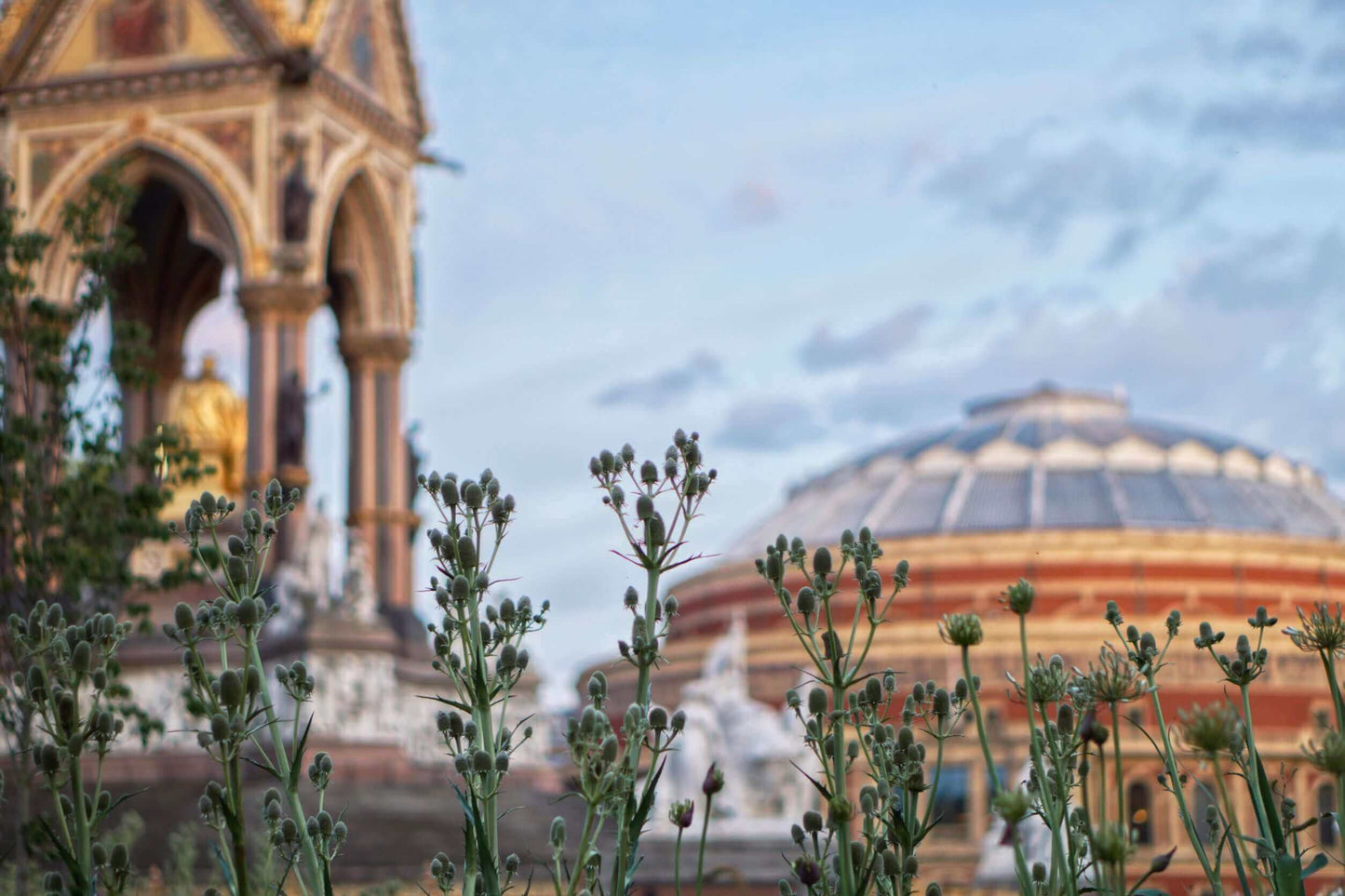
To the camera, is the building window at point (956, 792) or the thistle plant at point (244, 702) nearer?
the thistle plant at point (244, 702)

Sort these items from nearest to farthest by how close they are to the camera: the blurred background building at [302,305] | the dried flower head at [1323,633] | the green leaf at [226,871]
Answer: the green leaf at [226,871]
the dried flower head at [1323,633]
the blurred background building at [302,305]

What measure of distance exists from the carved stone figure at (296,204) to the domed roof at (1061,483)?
1240 inches

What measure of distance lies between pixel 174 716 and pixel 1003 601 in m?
18.5

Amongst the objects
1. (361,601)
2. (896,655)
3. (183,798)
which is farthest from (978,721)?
(896,655)

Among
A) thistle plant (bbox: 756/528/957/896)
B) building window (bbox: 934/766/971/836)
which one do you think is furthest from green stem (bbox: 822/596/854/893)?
building window (bbox: 934/766/971/836)

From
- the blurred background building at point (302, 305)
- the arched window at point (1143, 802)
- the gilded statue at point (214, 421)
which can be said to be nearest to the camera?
the blurred background building at point (302, 305)

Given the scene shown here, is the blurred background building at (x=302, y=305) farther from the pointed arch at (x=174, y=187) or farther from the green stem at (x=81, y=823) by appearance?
the green stem at (x=81, y=823)

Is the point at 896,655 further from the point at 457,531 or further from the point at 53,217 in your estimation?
the point at 457,531

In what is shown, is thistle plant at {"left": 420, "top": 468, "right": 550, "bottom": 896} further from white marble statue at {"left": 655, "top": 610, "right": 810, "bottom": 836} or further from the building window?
the building window

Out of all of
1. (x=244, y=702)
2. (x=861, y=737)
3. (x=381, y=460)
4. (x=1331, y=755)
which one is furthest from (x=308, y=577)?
(x=1331, y=755)

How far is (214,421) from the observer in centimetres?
2394

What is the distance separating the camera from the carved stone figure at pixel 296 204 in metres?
21.4

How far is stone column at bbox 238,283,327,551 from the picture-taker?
69.8ft

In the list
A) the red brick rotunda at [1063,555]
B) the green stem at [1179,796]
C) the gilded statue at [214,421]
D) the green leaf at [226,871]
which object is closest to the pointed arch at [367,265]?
the gilded statue at [214,421]
